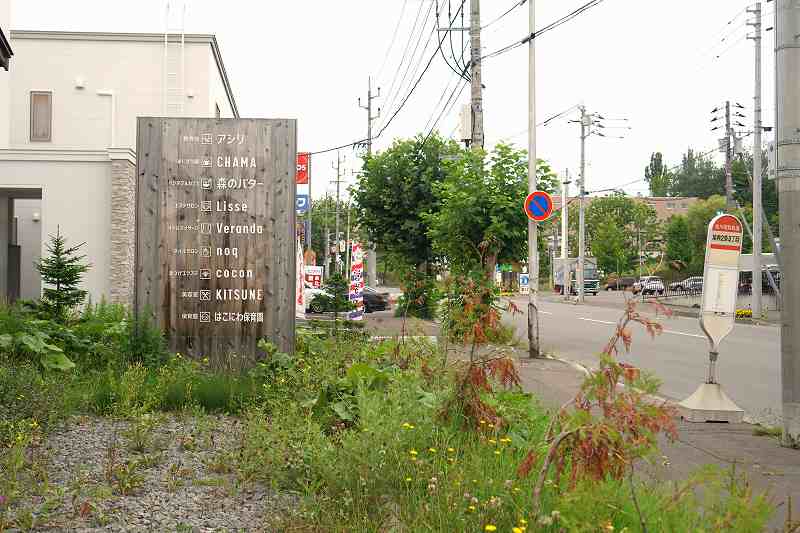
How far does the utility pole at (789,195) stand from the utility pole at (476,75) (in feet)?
37.3

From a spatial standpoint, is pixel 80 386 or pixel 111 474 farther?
pixel 80 386

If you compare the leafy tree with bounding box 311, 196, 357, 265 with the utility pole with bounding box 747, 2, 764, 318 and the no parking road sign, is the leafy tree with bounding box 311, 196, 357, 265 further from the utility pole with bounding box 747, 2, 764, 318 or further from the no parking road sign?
the no parking road sign

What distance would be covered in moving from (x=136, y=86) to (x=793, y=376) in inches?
1014

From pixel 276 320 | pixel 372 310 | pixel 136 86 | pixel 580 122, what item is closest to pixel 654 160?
pixel 580 122

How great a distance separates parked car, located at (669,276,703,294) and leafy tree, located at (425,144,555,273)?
34.7 m

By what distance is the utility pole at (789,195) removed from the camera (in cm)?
802

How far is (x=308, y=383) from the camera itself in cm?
816

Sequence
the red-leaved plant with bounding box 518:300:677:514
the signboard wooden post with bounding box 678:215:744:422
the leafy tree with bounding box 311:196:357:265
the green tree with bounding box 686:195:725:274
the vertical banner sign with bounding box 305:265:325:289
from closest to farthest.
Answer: the red-leaved plant with bounding box 518:300:677:514 → the signboard wooden post with bounding box 678:215:744:422 → the vertical banner sign with bounding box 305:265:325:289 → the green tree with bounding box 686:195:725:274 → the leafy tree with bounding box 311:196:357:265

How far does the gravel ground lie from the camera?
4668 millimetres

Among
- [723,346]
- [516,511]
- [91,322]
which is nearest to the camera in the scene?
[516,511]

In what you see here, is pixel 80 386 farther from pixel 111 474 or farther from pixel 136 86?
pixel 136 86

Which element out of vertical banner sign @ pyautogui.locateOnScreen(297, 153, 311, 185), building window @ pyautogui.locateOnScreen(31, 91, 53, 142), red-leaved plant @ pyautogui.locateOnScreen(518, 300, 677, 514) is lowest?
red-leaved plant @ pyautogui.locateOnScreen(518, 300, 677, 514)

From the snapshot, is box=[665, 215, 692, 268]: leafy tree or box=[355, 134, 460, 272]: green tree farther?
box=[665, 215, 692, 268]: leafy tree

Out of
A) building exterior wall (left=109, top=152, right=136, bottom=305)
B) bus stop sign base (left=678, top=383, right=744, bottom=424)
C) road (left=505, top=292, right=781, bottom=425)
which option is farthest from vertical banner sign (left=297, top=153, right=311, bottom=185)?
bus stop sign base (left=678, top=383, right=744, bottom=424)
